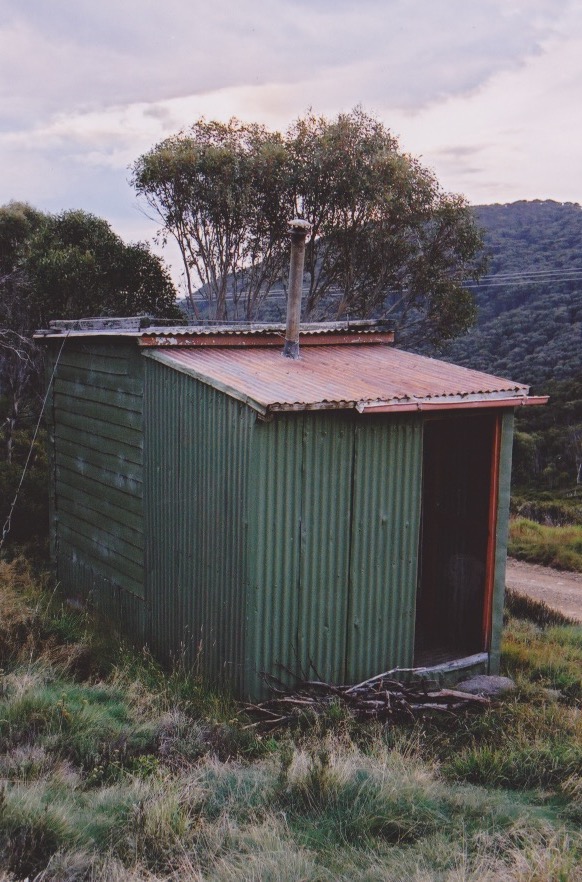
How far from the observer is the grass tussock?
3557mm

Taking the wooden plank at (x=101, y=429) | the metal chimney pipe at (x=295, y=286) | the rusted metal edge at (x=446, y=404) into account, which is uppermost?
the metal chimney pipe at (x=295, y=286)

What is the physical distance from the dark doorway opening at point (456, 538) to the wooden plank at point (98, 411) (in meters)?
3.05

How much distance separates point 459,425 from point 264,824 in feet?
17.9

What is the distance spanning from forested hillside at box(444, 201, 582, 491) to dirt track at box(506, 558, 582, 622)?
10308 mm

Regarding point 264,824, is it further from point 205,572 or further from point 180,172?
point 180,172

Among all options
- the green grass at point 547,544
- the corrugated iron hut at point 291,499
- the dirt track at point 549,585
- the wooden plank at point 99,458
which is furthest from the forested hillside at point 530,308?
the wooden plank at point 99,458

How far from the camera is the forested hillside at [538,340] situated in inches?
1096

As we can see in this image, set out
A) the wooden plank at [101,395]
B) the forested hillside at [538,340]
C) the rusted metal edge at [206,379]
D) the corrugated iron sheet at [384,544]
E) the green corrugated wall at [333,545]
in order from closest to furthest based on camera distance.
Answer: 1. the rusted metal edge at [206,379]
2. the green corrugated wall at [333,545]
3. the corrugated iron sheet at [384,544]
4. the wooden plank at [101,395]
5. the forested hillside at [538,340]

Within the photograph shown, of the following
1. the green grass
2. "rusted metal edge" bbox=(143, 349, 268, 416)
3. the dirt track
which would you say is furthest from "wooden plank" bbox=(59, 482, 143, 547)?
the green grass

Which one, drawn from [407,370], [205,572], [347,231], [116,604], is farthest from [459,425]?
[347,231]

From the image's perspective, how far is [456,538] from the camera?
8562 millimetres

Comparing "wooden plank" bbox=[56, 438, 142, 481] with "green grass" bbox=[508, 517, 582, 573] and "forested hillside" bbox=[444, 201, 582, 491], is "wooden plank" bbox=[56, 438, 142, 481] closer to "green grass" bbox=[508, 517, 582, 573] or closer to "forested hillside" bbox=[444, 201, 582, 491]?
"green grass" bbox=[508, 517, 582, 573]

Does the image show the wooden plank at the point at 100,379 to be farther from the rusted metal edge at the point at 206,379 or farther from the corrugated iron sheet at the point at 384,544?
the corrugated iron sheet at the point at 384,544

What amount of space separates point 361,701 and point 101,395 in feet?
14.2
